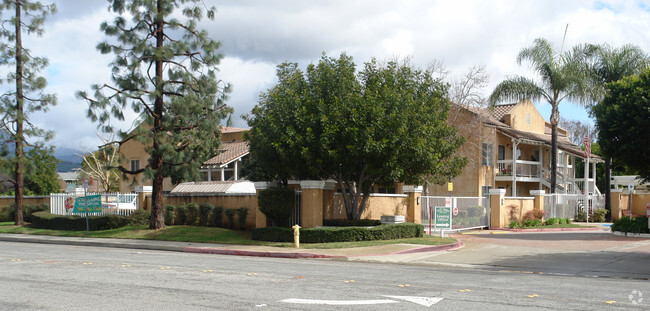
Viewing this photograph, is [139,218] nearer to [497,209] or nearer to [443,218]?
[443,218]

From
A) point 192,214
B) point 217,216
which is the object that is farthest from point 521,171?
point 192,214

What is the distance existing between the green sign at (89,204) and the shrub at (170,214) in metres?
3.22

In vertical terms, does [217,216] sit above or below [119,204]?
below

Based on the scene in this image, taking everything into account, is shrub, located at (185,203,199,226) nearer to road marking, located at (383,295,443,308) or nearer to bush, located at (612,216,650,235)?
road marking, located at (383,295,443,308)

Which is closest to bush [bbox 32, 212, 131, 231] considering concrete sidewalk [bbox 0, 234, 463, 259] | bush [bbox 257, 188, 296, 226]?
concrete sidewalk [bbox 0, 234, 463, 259]

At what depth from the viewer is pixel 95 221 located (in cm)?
2748

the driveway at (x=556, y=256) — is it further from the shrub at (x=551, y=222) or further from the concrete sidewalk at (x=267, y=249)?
the shrub at (x=551, y=222)

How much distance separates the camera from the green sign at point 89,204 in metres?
27.7

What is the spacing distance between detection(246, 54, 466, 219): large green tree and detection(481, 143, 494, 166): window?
16.3 m

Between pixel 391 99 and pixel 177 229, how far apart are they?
11006mm

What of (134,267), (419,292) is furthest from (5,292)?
(419,292)

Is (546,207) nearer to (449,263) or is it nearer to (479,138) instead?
(479,138)

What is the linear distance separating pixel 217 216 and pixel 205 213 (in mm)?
737

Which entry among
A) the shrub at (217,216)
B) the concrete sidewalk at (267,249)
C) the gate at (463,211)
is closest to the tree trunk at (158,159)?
the concrete sidewalk at (267,249)
